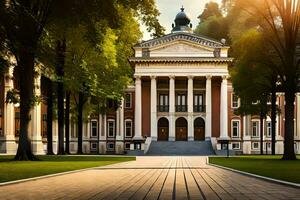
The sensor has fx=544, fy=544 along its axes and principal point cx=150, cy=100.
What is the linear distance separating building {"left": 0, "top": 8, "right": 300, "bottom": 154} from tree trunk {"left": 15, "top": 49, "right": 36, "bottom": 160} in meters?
38.1

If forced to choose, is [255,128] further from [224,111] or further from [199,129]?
[199,129]

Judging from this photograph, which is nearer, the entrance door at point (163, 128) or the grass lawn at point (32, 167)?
the grass lawn at point (32, 167)

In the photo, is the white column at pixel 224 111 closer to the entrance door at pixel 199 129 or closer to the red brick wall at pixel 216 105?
the red brick wall at pixel 216 105

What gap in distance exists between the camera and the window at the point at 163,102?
7554 cm

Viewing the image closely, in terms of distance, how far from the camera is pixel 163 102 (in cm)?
7612

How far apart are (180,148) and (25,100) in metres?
36.9

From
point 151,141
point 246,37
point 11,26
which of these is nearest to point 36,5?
point 11,26

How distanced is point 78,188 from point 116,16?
19425mm

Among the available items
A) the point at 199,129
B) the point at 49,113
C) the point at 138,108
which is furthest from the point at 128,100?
the point at 49,113

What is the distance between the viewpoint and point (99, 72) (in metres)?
49.5

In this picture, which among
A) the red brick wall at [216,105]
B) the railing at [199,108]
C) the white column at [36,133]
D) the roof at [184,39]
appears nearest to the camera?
the white column at [36,133]

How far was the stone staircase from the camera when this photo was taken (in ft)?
211

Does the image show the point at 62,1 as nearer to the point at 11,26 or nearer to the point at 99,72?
the point at 11,26

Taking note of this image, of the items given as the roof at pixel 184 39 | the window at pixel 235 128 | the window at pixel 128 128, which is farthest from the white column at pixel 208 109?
the window at pixel 128 128
